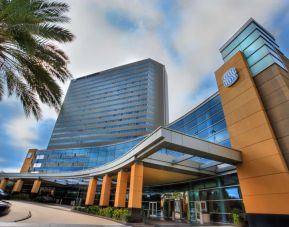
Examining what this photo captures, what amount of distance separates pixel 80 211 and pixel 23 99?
725 inches

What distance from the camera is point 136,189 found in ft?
45.4

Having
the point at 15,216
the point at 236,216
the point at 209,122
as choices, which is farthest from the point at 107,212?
the point at 209,122

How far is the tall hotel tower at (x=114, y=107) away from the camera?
278 feet

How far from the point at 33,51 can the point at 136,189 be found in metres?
11.7

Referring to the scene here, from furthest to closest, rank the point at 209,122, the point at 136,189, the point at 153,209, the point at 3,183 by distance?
the point at 3,183
the point at 153,209
the point at 209,122
the point at 136,189

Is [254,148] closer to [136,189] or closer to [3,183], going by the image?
[136,189]

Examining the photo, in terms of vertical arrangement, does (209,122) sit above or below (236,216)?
above

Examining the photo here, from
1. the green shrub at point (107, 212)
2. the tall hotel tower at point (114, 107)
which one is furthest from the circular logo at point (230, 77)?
the tall hotel tower at point (114, 107)

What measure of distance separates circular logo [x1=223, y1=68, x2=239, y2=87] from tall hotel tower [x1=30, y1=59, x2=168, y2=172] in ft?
198

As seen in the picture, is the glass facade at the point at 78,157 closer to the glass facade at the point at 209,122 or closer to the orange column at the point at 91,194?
the orange column at the point at 91,194

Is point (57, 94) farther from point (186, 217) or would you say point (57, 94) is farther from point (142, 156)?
point (186, 217)

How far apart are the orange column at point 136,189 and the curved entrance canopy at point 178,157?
745mm

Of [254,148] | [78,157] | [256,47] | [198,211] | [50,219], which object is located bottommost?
[50,219]

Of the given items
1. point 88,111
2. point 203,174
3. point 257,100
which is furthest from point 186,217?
point 88,111
